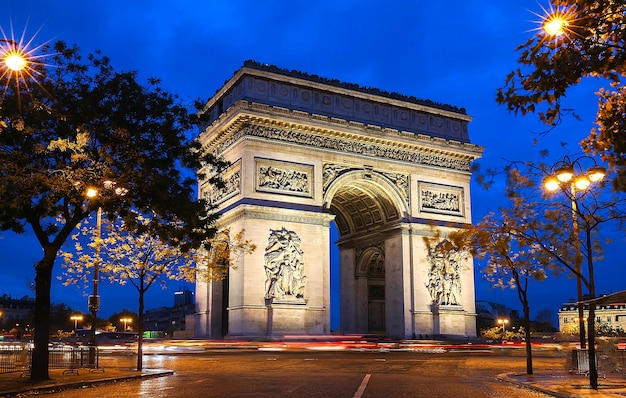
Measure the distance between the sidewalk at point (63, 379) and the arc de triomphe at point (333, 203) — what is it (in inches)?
689

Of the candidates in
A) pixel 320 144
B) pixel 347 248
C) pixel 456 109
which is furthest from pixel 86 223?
pixel 456 109

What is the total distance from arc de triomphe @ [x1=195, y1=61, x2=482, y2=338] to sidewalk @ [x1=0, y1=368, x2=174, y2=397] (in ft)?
57.4

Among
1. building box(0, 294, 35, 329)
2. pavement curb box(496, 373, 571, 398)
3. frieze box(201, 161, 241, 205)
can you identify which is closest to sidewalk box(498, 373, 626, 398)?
pavement curb box(496, 373, 571, 398)

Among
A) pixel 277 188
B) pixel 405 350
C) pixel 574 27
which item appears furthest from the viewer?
pixel 277 188

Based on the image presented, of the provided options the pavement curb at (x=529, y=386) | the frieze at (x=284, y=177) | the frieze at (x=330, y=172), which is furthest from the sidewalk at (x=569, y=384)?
the frieze at (x=330, y=172)

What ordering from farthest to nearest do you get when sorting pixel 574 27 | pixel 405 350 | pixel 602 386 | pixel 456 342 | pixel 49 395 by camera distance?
1. pixel 456 342
2. pixel 405 350
3. pixel 602 386
4. pixel 49 395
5. pixel 574 27

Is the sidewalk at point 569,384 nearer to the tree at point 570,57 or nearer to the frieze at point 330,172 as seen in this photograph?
the tree at point 570,57

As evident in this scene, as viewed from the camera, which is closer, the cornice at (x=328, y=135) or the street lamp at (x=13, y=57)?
the street lamp at (x=13, y=57)

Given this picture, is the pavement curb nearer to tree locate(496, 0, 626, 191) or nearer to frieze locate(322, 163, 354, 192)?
tree locate(496, 0, 626, 191)

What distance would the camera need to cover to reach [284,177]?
137 ft

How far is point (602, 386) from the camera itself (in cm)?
1698

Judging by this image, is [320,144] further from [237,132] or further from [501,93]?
[501,93]

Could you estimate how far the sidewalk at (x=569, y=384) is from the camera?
15.5m

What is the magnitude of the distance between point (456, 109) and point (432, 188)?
22.7ft
